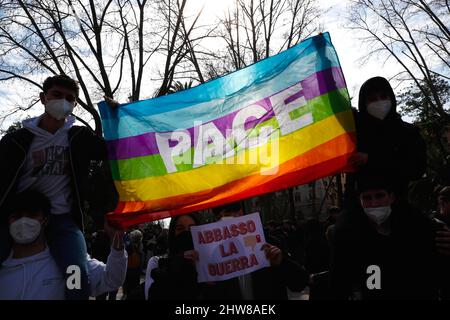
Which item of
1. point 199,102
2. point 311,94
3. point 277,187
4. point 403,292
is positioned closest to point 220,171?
point 277,187

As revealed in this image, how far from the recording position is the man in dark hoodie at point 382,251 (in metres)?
2.76

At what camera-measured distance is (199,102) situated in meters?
3.95

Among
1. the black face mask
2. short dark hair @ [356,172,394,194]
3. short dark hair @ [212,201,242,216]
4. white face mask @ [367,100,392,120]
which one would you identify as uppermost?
white face mask @ [367,100,392,120]

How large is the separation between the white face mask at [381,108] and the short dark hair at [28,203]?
8.20ft

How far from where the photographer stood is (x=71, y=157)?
3.15m

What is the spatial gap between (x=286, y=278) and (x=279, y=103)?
58.3 inches

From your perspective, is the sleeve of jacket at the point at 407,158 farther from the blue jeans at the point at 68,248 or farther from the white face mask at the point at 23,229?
the white face mask at the point at 23,229

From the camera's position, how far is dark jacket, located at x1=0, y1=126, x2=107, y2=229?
2.95m

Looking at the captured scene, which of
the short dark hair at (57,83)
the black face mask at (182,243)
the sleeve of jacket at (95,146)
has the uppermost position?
the short dark hair at (57,83)

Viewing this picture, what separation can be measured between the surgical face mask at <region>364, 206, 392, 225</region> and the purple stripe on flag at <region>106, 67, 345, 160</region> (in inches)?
44.0

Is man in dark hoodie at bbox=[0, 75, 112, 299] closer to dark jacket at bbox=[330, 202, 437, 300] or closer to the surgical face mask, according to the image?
dark jacket at bbox=[330, 202, 437, 300]

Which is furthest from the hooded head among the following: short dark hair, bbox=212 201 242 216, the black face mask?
the black face mask

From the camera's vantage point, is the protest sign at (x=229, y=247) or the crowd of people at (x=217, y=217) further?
the protest sign at (x=229, y=247)

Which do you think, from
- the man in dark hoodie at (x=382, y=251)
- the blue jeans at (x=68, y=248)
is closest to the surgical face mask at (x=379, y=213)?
the man in dark hoodie at (x=382, y=251)
